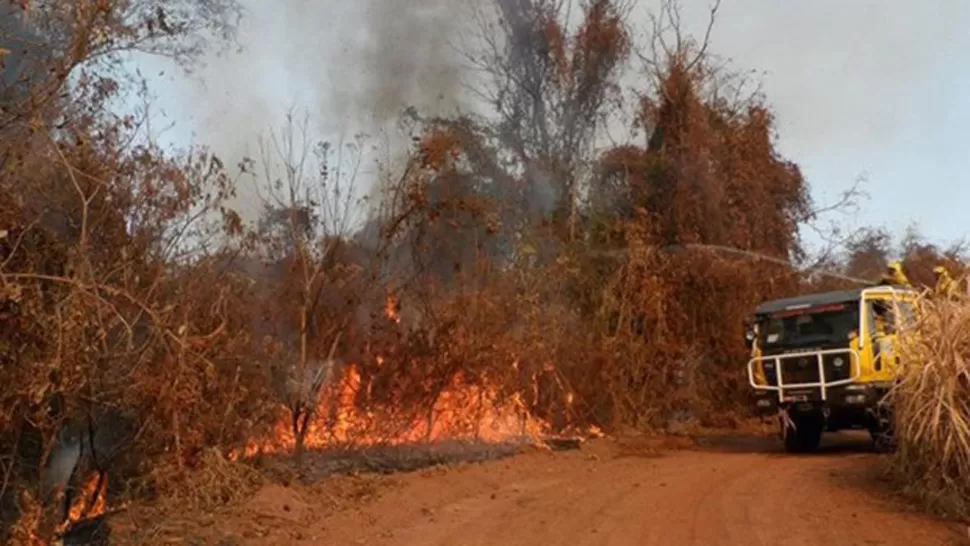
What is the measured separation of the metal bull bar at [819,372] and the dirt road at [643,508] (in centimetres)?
115

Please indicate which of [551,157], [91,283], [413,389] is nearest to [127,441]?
[91,283]

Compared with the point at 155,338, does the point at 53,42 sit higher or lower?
higher

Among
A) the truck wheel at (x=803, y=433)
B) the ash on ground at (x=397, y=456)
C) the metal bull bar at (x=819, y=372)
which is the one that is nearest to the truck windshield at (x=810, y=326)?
the metal bull bar at (x=819, y=372)

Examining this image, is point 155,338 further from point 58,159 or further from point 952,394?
point 952,394

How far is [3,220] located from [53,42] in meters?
2.10

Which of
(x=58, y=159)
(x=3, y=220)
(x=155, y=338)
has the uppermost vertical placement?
(x=58, y=159)

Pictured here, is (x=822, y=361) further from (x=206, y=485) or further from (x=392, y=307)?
(x=206, y=485)

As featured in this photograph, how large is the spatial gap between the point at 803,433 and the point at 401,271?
23.2ft

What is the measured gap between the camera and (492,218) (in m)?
17.8

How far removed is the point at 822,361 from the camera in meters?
16.2

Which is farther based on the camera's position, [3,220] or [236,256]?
[236,256]

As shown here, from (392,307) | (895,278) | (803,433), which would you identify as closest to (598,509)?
(392,307)

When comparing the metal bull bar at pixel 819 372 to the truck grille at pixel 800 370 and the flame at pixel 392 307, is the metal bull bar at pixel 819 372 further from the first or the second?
the flame at pixel 392 307

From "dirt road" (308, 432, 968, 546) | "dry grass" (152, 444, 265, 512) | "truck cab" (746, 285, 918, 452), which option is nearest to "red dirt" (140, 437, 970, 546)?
"dirt road" (308, 432, 968, 546)
